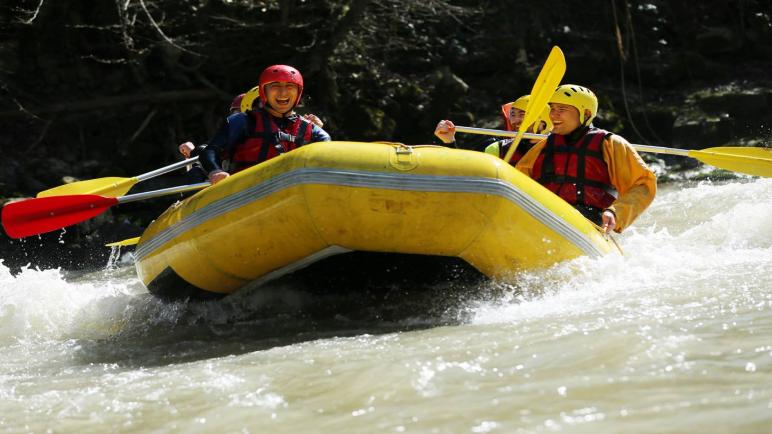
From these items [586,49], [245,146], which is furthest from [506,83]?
[245,146]

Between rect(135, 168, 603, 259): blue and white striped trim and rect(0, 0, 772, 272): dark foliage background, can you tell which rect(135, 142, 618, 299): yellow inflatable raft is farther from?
rect(0, 0, 772, 272): dark foliage background

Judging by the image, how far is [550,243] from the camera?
4.51 m

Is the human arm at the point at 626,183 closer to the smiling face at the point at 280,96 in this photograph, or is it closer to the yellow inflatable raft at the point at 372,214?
the yellow inflatable raft at the point at 372,214

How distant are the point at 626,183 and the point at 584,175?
245 millimetres

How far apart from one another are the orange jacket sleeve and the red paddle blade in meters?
2.84

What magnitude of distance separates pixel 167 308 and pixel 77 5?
6.88 metres

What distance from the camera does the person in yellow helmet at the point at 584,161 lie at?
5.37 meters

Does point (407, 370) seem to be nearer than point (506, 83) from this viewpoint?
Yes

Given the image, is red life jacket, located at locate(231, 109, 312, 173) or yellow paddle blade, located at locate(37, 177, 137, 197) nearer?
red life jacket, located at locate(231, 109, 312, 173)

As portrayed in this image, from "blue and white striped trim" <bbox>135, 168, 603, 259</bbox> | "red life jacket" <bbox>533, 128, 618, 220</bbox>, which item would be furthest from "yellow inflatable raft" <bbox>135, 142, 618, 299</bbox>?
"red life jacket" <bbox>533, 128, 618, 220</bbox>

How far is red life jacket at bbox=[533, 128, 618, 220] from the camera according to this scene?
5.46 metres

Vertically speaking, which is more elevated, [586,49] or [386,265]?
[586,49]

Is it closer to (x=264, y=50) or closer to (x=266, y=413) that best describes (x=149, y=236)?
(x=266, y=413)

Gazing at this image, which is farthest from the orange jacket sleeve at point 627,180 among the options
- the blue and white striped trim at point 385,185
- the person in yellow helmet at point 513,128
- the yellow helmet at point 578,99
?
the person in yellow helmet at point 513,128
